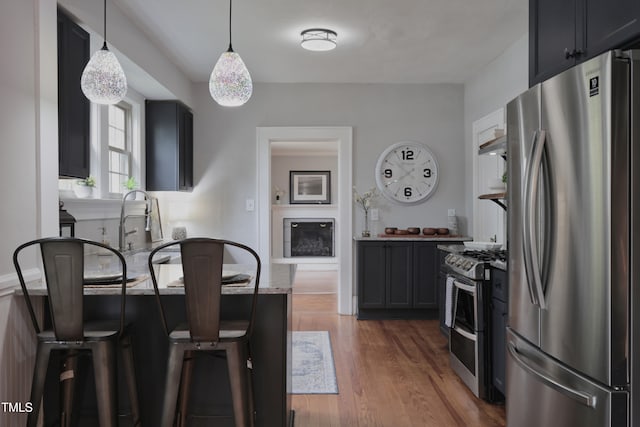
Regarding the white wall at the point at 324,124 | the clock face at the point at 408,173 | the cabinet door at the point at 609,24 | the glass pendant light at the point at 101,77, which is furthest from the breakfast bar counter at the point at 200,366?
the clock face at the point at 408,173

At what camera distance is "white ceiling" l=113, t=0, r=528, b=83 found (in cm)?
327

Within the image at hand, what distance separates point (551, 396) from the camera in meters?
1.84

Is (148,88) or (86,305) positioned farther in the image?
(148,88)

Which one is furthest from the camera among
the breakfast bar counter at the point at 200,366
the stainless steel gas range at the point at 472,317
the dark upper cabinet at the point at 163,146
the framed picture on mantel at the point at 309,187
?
the framed picture on mantel at the point at 309,187

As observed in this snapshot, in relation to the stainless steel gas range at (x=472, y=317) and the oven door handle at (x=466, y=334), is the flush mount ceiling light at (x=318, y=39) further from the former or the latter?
the oven door handle at (x=466, y=334)

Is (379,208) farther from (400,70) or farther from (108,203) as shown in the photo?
(108,203)

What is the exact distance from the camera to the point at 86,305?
227cm

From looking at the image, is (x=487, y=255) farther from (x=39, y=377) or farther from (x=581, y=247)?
(x=39, y=377)

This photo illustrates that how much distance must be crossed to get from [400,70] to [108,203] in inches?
122

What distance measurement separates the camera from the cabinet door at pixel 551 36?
6.70ft

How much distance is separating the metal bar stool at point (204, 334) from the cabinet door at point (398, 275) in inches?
123

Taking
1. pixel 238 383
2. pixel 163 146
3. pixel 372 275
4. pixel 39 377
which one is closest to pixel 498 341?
pixel 238 383

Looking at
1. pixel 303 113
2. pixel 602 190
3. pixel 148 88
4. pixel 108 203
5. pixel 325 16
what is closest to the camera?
pixel 602 190

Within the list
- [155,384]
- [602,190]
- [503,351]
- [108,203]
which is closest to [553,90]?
[602,190]
